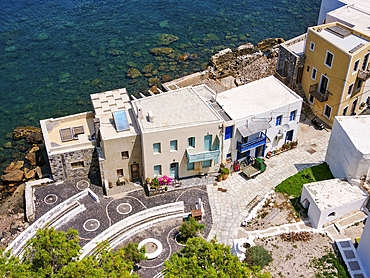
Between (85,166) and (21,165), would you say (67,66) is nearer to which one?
(21,165)

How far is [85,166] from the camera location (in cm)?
5859

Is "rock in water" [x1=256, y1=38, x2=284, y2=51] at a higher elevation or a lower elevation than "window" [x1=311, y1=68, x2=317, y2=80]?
lower

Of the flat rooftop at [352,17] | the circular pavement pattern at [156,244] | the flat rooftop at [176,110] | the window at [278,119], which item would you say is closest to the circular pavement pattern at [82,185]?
the flat rooftop at [176,110]

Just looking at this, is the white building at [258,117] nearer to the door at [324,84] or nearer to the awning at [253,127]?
the awning at [253,127]

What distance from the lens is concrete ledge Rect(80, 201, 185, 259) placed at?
4916 cm

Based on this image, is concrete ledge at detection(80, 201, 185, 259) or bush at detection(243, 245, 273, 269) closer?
bush at detection(243, 245, 273, 269)

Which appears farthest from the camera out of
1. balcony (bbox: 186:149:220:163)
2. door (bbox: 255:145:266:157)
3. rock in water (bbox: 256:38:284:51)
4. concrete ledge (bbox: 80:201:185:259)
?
rock in water (bbox: 256:38:284:51)

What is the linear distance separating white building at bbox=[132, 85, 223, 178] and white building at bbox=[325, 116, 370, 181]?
15.2 m

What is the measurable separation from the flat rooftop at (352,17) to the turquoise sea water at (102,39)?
29.0m

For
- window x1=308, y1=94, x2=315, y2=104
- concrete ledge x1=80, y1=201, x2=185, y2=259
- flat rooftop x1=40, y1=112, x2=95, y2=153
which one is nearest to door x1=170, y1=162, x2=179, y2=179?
concrete ledge x1=80, y1=201, x2=185, y2=259

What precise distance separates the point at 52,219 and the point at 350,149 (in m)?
38.2

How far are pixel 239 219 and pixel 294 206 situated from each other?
7.00 meters

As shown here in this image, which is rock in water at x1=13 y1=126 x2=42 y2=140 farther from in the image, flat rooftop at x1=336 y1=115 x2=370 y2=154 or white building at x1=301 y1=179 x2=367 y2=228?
flat rooftop at x1=336 y1=115 x2=370 y2=154

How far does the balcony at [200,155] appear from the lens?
55.2m
